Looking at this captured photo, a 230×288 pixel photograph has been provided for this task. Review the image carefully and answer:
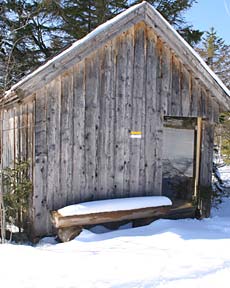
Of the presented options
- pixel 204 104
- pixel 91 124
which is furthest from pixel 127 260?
pixel 204 104

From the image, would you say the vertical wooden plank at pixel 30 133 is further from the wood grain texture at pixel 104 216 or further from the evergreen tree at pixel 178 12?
the evergreen tree at pixel 178 12

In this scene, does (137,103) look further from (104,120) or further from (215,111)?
(215,111)

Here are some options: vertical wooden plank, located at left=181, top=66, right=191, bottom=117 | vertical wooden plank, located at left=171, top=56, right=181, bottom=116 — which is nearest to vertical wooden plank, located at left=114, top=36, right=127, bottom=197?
vertical wooden plank, located at left=171, top=56, right=181, bottom=116

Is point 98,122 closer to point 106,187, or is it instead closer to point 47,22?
point 106,187

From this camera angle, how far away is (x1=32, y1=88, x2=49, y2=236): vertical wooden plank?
17.7 ft

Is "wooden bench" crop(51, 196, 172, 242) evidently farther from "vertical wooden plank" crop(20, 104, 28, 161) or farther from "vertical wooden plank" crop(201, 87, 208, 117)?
"vertical wooden plank" crop(201, 87, 208, 117)

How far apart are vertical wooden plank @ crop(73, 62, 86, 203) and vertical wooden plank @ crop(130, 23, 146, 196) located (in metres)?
1.08

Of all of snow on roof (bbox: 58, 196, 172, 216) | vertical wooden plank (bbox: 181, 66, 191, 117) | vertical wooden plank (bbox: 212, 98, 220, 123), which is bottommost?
snow on roof (bbox: 58, 196, 172, 216)

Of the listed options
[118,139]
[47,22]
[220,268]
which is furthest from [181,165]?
[47,22]

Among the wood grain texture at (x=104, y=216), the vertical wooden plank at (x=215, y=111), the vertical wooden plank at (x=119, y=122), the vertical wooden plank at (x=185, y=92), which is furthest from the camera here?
the vertical wooden plank at (x=215, y=111)

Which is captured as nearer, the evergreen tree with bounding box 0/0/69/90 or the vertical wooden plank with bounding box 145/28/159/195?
the vertical wooden plank with bounding box 145/28/159/195

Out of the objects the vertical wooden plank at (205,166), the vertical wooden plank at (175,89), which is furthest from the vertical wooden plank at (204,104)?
the vertical wooden plank at (175,89)

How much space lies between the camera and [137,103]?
250 inches

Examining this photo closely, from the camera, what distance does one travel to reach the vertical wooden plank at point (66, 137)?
5617 mm
